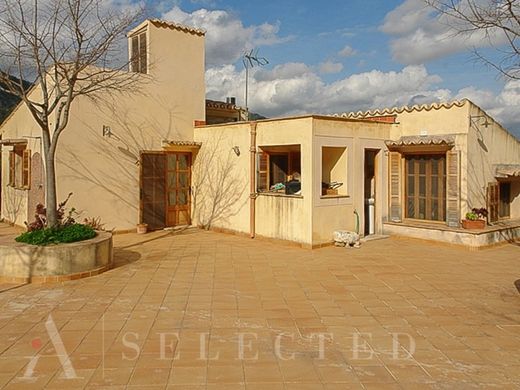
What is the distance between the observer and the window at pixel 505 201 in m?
13.1

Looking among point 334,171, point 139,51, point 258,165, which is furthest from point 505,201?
point 139,51

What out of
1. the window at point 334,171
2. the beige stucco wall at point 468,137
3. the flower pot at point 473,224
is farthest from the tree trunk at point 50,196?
the flower pot at point 473,224

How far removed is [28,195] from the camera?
12461mm

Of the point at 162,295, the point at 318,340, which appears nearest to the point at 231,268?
the point at 162,295

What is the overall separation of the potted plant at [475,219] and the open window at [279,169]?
175 inches

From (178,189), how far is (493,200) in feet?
31.6

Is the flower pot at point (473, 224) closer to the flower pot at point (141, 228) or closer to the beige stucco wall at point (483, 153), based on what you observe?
the beige stucco wall at point (483, 153)

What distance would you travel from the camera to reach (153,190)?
13.3 metres

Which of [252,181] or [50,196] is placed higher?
[252,181]

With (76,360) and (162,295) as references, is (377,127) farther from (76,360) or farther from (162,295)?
(76,360)

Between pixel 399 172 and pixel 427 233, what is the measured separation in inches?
77.9

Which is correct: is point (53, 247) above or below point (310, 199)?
below

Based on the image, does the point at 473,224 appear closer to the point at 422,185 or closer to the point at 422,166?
the point at 422,185

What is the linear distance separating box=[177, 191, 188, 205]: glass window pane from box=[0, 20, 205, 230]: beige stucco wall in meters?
1.55
